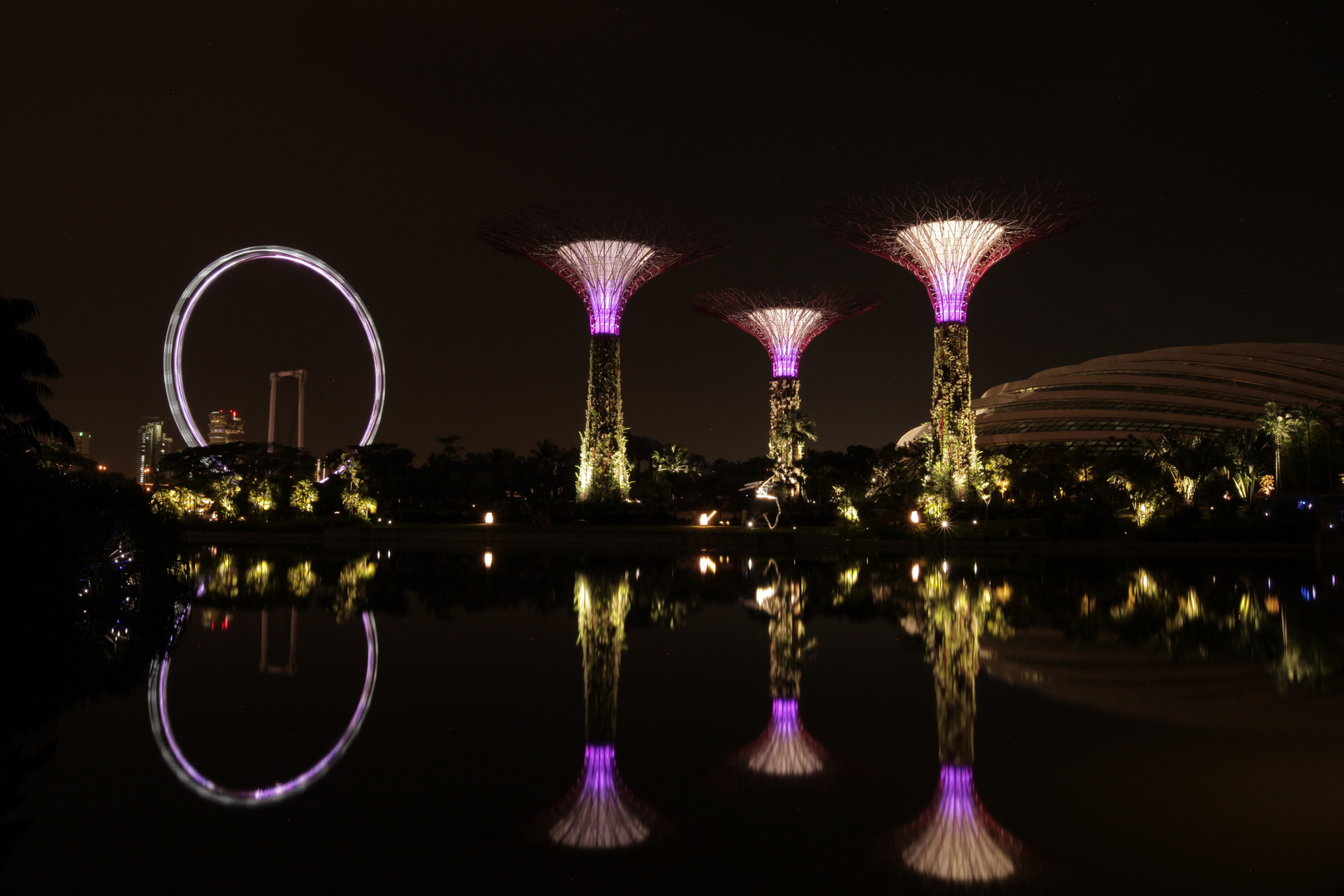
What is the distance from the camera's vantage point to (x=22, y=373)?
2064 cm

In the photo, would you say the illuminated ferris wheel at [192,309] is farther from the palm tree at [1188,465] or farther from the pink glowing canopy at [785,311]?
the palm tree at [1188,465]

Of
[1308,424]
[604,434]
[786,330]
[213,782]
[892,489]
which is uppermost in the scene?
[786,330]

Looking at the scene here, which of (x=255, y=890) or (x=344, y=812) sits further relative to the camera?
(x=344, y=812)

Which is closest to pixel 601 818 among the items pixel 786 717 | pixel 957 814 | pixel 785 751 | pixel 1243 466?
pixel 785 751

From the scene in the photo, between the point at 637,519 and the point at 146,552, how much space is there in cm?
2856

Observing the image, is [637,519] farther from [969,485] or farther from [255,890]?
[255,890]

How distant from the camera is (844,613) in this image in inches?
632

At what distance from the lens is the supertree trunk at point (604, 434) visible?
44.9 m

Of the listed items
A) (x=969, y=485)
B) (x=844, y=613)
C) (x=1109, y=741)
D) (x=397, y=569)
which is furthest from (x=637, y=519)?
(x=1109, y=741)

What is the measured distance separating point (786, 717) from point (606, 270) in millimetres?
35641

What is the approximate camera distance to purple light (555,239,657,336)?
41.6m

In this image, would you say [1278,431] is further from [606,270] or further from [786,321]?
[606,270]

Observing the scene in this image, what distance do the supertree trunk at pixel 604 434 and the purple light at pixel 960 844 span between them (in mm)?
39034

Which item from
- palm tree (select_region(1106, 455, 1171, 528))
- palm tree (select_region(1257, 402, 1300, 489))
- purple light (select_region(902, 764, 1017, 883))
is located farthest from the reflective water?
palm tree (select_region(1257, 402, 1300, 489))
